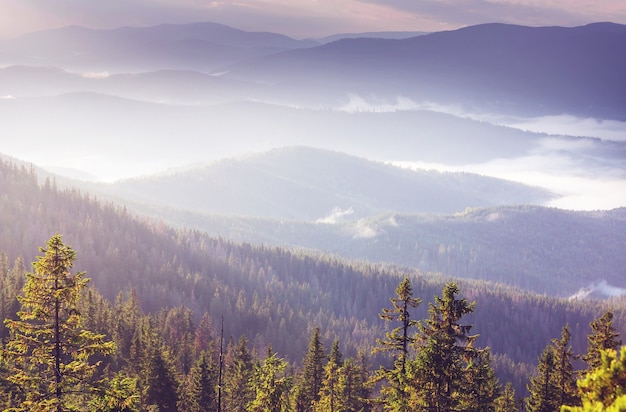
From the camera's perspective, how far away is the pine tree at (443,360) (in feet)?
111

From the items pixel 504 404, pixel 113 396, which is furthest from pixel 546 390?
pixel 113 396

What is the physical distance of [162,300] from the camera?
174 m

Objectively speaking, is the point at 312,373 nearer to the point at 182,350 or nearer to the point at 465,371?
the point at 465,371

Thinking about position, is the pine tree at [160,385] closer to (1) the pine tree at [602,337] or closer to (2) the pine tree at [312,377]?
(2) the pine tree at [312,377]

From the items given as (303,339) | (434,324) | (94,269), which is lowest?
(303,339)

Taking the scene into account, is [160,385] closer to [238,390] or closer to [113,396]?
[238,390]

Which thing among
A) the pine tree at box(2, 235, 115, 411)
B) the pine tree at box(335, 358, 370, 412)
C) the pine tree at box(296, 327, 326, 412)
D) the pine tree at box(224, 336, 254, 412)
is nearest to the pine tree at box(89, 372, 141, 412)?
the pine tree at box(2, 235, 115, 411)

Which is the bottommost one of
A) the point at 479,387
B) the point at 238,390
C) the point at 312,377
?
the point at 238,390

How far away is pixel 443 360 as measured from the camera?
34125 mm

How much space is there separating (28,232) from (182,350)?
116 meters

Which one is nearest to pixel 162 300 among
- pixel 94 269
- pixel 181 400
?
pixel 94 269

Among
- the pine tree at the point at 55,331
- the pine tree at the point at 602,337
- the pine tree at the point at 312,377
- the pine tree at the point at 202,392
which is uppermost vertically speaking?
the pine tree at the point at 55,331

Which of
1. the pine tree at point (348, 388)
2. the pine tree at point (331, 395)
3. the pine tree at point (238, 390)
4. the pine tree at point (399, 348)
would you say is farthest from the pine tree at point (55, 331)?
the pine tree at point (238, 390)

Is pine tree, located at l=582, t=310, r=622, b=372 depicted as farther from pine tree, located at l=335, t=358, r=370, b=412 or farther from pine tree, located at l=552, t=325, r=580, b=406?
pine tree, located at l=335, t=358, r=370, b=412
